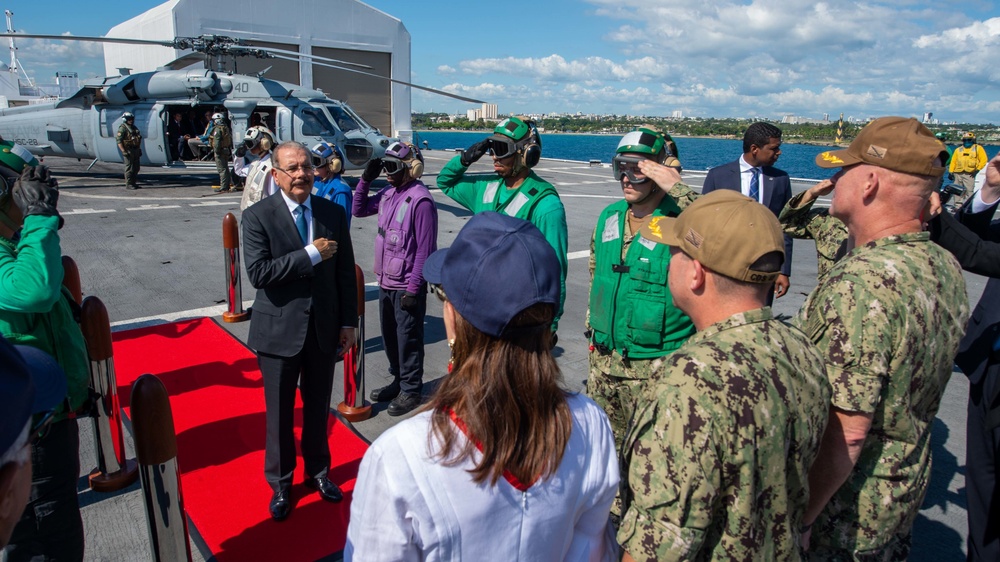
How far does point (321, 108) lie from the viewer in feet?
53.3

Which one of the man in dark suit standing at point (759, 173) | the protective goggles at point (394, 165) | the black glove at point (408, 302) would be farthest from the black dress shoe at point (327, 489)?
the man in dark suit standing at point (759, 173)

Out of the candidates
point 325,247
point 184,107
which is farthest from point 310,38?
point 325,247

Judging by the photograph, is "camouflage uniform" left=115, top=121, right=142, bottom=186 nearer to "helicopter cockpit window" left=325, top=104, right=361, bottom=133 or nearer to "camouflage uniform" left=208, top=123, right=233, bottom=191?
"camouflage uniform" left=208, top=123, right=233, bottom=191

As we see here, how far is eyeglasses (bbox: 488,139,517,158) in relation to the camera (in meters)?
3.71

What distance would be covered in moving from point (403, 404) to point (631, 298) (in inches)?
89.7

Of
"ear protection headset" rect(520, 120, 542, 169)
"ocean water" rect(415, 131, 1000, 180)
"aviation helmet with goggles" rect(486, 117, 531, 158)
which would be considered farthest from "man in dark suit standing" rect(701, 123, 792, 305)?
"aviation helmet with goggles" rect(486, 117, 531, 158)

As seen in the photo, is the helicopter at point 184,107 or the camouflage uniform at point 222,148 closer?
the camouflage uniform at point 222,148

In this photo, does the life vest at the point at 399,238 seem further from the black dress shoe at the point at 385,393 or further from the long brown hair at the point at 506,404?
the long brown hair at the point at 506,404

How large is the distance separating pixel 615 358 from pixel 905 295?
4.77 feet

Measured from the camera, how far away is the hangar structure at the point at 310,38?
1152 inches

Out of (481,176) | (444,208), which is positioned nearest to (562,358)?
(481,176)

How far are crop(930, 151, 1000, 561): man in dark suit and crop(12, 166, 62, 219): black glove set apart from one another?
4326 mm

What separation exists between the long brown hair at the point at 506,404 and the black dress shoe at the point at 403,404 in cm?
326

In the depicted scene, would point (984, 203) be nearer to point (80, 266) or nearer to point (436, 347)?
point (436, 347)
